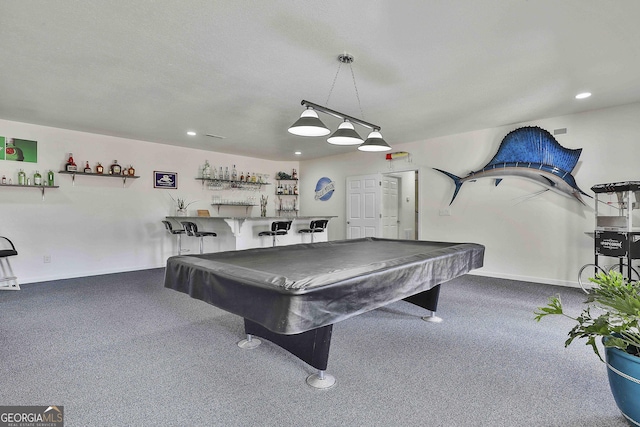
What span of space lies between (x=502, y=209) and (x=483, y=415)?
4.16 meters

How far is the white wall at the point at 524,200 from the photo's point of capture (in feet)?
13.8

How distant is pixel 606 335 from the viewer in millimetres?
1447

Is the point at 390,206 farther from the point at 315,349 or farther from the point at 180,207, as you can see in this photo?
the point at 315,349

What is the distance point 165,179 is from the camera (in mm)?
6234

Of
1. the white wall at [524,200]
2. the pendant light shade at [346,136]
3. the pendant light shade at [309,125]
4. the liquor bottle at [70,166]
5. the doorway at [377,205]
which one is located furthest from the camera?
the doorway at [377,205]

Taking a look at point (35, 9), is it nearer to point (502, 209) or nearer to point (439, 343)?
point (439, 343)

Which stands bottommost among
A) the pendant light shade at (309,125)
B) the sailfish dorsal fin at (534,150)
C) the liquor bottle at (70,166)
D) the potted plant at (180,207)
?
the potted plant at (180,207)

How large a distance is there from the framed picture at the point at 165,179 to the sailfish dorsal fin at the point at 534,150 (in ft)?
19.4

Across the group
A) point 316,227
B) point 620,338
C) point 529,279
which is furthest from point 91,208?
point 529,279

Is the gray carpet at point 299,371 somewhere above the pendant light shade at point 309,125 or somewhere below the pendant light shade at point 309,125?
below

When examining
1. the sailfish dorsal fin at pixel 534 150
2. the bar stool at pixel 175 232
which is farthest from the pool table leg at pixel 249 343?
the sailfish dorsal fin at pixel 534 150

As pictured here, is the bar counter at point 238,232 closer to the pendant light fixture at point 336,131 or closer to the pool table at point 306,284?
the pool table at point 306,284

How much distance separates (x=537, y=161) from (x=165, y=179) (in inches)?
257

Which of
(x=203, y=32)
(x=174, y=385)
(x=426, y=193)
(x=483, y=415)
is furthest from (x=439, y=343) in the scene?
(x=426, y=193)
